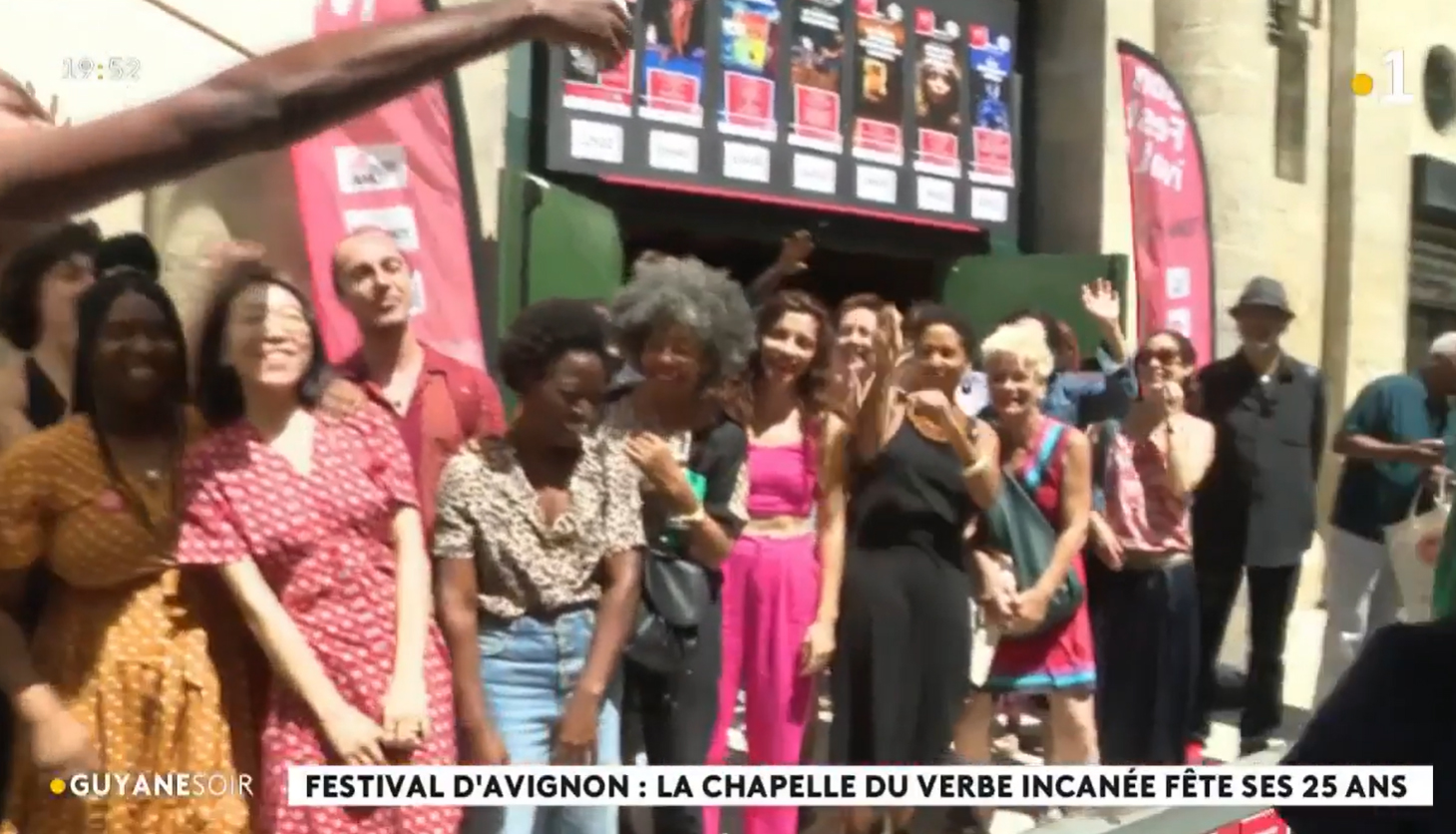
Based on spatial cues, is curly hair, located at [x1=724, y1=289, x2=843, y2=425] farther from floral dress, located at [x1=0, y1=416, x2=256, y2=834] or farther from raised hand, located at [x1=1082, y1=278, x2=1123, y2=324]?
raised hand, located at [x1=1082, y1=278, x2=1123, y2=324]

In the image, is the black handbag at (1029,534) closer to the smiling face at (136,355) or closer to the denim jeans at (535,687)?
the denim jeans at (535,687)

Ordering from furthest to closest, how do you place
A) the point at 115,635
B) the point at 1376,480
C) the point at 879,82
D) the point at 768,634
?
the point at 879,82
the point at 1376,480
the point at 768,634
the point at 115,635

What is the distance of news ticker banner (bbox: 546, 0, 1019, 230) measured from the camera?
13.6 ft

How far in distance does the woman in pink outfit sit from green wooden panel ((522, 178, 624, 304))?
36.2 inches

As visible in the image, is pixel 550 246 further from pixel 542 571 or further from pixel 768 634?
pixel 542 571

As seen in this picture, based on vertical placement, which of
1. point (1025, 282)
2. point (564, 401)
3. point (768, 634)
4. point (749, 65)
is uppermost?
point (749, 65)

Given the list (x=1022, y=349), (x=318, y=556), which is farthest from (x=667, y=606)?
(x=1022, y=349)

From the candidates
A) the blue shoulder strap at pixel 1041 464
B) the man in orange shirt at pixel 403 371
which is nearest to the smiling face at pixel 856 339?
the blue shoulder strap at pixel 1041 464

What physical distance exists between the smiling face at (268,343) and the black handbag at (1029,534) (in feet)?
4.75

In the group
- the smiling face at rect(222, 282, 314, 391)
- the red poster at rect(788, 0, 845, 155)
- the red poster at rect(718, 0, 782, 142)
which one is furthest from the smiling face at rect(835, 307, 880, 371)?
the red poster at rect(788, 0, 845, 155)

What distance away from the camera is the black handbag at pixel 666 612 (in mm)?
2299

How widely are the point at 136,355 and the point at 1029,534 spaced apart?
1.76m

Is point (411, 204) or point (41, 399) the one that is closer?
point (41, 399)

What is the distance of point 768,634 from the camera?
103 inches
